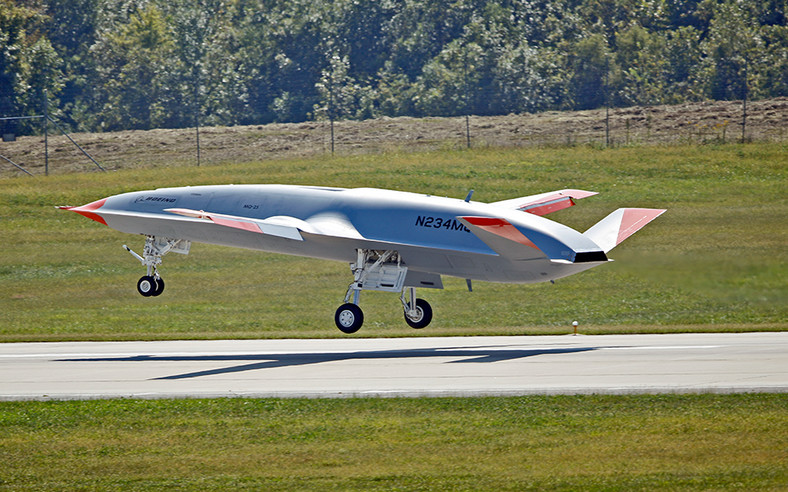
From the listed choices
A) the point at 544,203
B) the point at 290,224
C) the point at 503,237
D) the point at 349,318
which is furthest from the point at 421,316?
the point at 503,237

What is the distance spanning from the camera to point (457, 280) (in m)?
41.1

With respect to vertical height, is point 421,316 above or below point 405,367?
above

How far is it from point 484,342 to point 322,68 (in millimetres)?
71907

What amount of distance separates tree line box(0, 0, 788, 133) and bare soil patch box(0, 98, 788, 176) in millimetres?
8657

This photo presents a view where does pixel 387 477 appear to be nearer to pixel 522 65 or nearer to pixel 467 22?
pixel 522 65

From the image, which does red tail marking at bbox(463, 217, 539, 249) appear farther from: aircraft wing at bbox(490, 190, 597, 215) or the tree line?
the tree line

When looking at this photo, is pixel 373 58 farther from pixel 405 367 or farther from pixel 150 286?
pixel 405 367

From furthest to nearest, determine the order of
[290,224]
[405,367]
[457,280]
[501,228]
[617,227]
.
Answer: [457,280]
[290,224]
[617,227]
[501,228]
[405,367]

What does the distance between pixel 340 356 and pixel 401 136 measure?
48.9m

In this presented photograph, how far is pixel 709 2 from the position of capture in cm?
9506

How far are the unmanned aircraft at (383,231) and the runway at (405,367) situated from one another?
1.85 metres

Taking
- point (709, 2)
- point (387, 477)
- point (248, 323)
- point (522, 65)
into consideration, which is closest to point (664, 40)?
point (709, 2)

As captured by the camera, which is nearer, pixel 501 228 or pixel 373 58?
pixel 501 228

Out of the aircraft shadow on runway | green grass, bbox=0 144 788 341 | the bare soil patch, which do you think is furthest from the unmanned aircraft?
the bare soil patch
